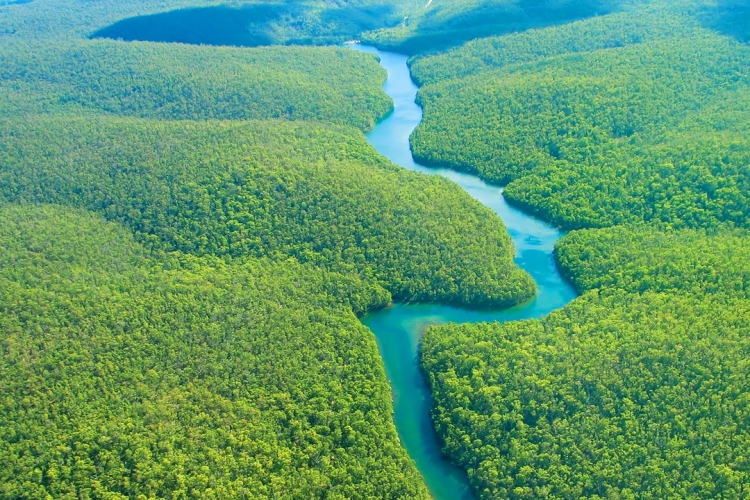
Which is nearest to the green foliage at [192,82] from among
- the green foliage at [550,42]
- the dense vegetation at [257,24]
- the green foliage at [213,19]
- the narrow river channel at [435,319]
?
the green foliage at [550,42]

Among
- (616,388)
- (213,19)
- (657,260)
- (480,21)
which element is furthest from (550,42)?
(616,388)

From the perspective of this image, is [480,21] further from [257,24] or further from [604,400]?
[604,400]

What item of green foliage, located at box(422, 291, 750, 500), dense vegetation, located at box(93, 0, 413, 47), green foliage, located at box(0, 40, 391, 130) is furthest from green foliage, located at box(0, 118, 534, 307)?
dense vegetation, located at box(93, 0, 413, 47)

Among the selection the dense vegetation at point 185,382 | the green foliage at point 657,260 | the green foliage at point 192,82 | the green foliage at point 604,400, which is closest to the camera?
the green foliage at point 604,400

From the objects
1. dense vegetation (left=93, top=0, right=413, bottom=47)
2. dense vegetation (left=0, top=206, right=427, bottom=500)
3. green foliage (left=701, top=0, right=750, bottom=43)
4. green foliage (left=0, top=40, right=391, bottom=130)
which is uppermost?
green foliage (left=701, top=0, right=750, bottom=43)

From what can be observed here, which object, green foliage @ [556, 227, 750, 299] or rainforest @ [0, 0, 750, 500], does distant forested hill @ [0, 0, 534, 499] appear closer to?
rainforest @ [0, 0, 750, 500]

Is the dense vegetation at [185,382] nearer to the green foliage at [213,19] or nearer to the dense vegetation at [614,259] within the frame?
the dense vegetation at [614,259]

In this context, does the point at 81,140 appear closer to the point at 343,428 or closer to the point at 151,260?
the point at 151,260
